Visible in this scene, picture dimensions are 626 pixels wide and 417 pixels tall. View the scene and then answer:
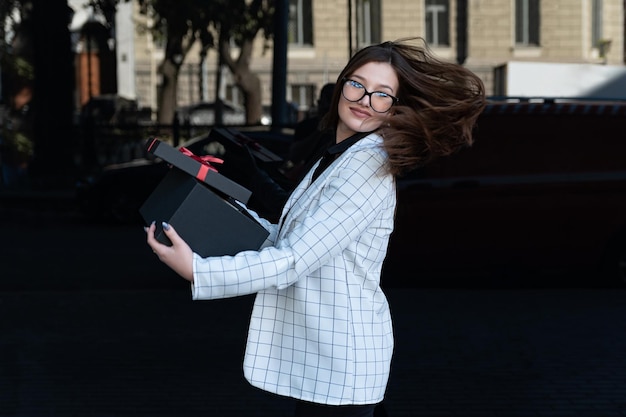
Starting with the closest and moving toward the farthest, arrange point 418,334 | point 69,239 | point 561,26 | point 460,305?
point 418,334, point 460,305, point 69,239, point 561,26

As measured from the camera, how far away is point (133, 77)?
148 ft

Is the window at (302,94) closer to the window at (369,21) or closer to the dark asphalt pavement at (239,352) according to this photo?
the window at (369,21)

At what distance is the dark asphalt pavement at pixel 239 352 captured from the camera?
19.6 feet

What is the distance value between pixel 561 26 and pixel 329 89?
35.8 metres

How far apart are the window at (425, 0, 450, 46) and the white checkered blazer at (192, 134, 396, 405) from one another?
1618 inches

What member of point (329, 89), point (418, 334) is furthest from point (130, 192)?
point (418, 334)

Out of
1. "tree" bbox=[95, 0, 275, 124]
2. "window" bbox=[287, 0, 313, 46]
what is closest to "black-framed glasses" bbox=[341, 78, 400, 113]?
"tree" bbox=[95, 0, 275, 124]

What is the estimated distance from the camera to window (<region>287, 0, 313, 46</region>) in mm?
42875

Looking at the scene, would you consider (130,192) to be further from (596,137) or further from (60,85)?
(596,137)

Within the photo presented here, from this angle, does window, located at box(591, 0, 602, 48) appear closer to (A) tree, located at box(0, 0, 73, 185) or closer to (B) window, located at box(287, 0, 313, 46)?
(B) window, located at box(287, 0, 313, 46)

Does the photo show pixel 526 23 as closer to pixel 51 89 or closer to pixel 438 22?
pixel 438 22

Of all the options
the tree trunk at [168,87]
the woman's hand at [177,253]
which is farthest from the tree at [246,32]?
the woman's hand at [177,253]

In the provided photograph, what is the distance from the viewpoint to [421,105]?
322 centimetres

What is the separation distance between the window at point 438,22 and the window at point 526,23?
2635mm
